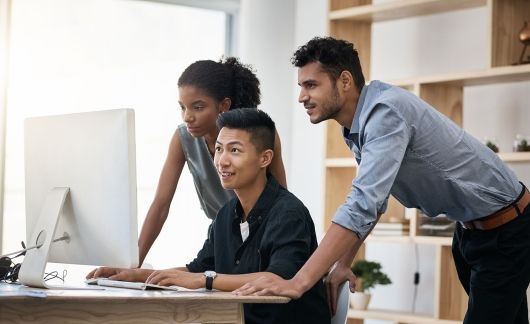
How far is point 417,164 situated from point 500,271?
1.28ft

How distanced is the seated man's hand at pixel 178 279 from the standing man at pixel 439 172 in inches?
16.8

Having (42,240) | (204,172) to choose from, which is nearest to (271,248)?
(42,240)

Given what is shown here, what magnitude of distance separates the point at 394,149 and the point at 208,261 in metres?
0.63

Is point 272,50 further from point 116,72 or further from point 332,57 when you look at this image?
point 332,57

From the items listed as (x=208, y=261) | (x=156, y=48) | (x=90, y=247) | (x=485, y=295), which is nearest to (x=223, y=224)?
(x=208, y=261)

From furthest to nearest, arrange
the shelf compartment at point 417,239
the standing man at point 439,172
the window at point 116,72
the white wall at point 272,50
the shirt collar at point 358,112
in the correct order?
1. the white wall at point 272,50
2. the window at point 116,72
3. the shelf compartment at point 417,239
4. the shirt collar at point 358,112
5. the standing man at point 439,172

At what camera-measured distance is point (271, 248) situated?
2217 mm

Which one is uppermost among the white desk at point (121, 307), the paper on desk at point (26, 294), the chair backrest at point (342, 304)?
the paper on desk at point (26, 294)

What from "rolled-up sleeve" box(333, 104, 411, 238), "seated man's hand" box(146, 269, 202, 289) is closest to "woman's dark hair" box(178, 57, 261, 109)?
"rolled-up sleeve" box(333, 104, 411, 238)

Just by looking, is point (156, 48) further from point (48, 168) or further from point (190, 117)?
point (48, 168)

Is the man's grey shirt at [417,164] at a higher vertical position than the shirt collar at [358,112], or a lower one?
lower

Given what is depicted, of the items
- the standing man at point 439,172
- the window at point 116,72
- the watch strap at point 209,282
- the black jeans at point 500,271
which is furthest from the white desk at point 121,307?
the window at point 116,72

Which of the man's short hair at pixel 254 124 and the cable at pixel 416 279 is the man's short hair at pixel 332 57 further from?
the cable at pixel 416 279

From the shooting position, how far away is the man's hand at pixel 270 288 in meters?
Answer: 1.88
